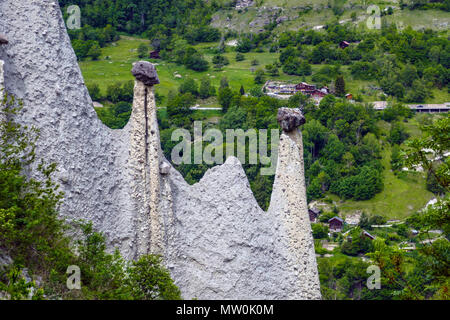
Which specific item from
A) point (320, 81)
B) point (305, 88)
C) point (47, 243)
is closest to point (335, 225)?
point (305, 88)

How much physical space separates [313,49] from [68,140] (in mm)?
123014

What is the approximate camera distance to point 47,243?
14.6m

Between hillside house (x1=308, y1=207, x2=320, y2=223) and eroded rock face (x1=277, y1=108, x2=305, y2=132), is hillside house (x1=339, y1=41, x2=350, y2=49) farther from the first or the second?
eroded rock face (x1=277, y1=108, x2=305, y2=132)

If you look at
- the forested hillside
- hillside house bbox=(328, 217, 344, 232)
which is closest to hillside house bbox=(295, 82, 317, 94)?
the forested hillside

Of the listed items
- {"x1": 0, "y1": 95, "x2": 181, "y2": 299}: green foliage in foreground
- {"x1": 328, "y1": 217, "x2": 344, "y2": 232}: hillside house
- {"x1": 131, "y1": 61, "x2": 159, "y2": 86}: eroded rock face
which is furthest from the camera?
{"x1": 328, "y1": 217, "x2": 344, "y2": 232}: hillside house

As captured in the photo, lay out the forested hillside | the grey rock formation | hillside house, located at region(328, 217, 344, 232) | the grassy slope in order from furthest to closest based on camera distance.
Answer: the grassy slope, hillside house, located at region(328, 217, 344, 232), the forested hillside, the grey rock formation

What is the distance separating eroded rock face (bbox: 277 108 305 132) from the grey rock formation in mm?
58

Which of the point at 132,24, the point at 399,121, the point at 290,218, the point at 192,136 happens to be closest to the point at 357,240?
the point at 192,136

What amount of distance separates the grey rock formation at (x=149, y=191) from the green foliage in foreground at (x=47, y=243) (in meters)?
0.50

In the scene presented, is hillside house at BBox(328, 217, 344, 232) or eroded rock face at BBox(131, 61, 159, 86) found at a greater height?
eroded rock face at BBox(131, 61, 159, 86)

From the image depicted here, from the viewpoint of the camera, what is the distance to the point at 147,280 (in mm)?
15297

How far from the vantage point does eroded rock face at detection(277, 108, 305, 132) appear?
17.3 m

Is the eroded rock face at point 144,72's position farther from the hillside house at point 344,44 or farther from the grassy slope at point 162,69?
the hillside house at point 344,44
